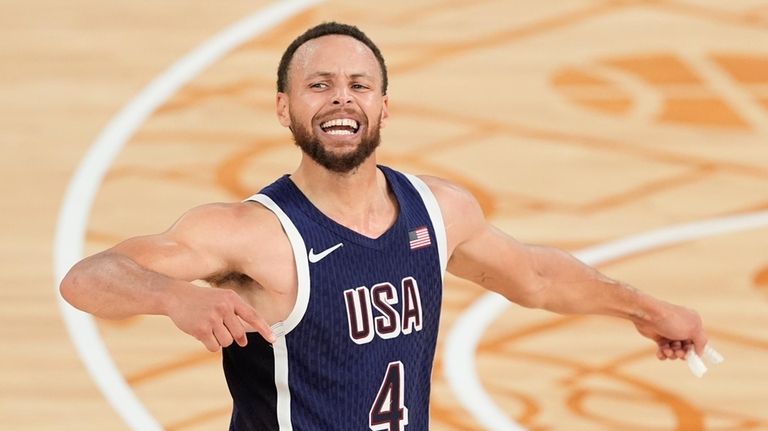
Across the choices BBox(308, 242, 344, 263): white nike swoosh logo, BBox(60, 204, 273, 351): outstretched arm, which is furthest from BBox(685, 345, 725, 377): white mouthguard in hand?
BBox(60, 204, 273, 351): outstretched arm

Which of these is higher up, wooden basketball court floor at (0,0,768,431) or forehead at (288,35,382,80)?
forehead at (288,35,382,80)

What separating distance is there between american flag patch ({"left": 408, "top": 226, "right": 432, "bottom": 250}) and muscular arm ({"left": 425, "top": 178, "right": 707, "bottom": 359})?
17 cm

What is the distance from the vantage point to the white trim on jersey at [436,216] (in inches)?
150

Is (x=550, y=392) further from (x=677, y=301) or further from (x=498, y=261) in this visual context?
(x=498, y=261)

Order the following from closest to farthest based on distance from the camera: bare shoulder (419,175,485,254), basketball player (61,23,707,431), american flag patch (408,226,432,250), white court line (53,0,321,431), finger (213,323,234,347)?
finger (213,323,234,347)
basketball player (61,23,707,431)
american flag patch (408,226,432,250)
bare shoulder (419,175,485,254)
white court line (53,0,321,431)

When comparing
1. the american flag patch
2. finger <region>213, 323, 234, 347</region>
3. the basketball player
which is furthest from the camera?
the american flag patch

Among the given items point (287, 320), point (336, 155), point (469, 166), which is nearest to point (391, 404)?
point (287, 320)

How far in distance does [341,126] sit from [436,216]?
41 centimetres

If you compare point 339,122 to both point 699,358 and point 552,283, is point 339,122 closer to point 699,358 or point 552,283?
point 552,283

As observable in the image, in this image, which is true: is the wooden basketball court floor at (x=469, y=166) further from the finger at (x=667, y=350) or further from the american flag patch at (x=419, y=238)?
the american flag patch at (x=419, y=238)

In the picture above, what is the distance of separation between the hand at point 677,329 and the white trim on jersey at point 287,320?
1152 mm

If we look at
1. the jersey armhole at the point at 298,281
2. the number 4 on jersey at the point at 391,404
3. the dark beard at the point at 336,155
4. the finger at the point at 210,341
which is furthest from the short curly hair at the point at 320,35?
the finger at the point at 210,341

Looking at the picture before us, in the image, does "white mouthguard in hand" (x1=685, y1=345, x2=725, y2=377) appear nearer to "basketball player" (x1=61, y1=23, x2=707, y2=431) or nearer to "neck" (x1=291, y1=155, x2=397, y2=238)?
"basketball player" (x1=61, y1=23, x2=707, y2=431)

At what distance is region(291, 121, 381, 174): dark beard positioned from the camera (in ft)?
11.8
